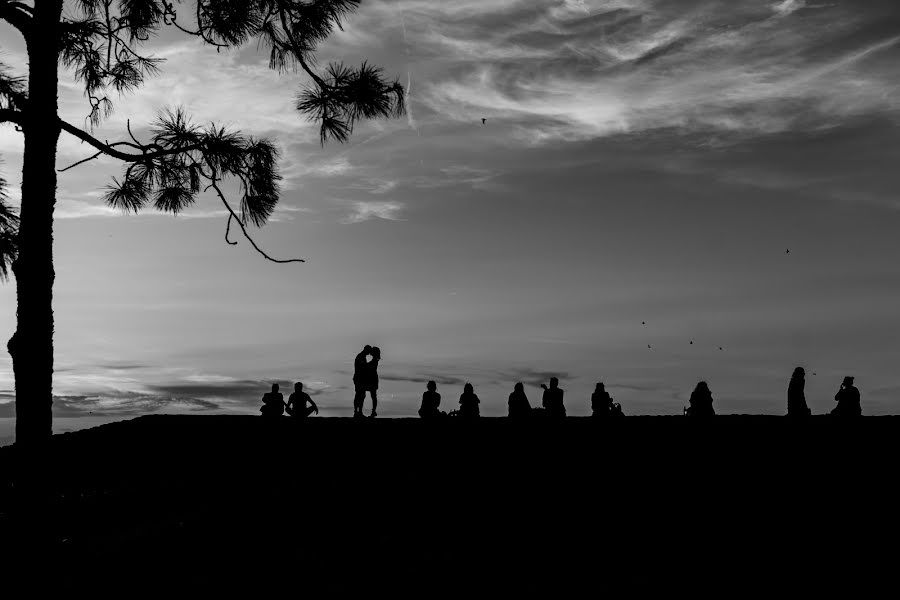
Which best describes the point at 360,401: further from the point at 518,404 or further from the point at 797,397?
the point at 797,397

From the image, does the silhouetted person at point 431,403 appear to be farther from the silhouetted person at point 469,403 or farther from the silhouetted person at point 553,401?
the silhouetted person at point 553,401

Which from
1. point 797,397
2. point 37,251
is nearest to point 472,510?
point 37,251

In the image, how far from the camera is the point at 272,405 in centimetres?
1947

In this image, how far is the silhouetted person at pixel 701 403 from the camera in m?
18.2

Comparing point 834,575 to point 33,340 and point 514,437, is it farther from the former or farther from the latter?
point 33,340

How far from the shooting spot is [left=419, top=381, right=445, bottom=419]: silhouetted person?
19188 millimetres

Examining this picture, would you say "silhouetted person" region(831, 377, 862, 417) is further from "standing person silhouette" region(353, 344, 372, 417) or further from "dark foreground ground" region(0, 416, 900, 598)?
"standing person silhouette" region(353, 344, 372, 417)

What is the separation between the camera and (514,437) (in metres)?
17.2

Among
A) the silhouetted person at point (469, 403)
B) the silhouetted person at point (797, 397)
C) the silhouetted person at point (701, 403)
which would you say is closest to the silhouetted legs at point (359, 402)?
the silhouetted person at point (469, 403)

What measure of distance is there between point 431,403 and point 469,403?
923mm

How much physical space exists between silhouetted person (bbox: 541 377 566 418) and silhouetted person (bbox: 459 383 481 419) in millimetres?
1521

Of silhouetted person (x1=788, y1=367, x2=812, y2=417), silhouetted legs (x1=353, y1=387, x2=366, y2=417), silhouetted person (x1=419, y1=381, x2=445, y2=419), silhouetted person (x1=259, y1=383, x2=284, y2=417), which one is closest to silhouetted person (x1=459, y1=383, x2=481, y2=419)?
silhouetted person (x1=419, y1=381, x2=445, y2=419)

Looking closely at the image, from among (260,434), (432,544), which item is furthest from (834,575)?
Answer: (260,434)

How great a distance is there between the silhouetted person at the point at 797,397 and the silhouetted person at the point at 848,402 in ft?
1.85
